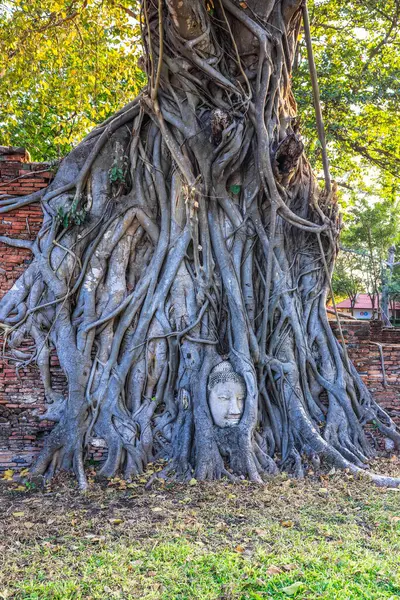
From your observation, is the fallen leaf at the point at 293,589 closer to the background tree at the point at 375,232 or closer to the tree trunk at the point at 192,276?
the tree trunk at the point at 192,276

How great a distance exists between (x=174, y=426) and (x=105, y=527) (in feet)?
5.21

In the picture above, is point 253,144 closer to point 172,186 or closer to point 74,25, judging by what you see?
point 172,186

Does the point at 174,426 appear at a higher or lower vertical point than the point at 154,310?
lower

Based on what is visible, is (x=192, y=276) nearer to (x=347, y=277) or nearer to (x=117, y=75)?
(x=117, y=75)

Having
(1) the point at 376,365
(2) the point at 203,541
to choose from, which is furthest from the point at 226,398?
(1) the point at 376,365

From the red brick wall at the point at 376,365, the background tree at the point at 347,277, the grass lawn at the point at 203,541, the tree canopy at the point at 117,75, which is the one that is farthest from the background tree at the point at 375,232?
the grass lawn at the point at 203,541

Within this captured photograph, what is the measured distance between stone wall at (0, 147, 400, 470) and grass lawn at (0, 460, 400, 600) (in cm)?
80

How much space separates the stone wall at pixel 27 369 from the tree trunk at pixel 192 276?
15 cm

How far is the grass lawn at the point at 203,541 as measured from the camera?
2494mm

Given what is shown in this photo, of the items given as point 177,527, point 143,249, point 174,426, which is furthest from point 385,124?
point 177,527

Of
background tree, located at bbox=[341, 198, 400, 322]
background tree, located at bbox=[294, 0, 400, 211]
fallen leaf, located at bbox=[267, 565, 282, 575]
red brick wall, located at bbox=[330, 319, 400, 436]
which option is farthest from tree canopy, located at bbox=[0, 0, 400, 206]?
background tree, located at bbox=[341, 198, 400, 322]

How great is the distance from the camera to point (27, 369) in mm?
5281

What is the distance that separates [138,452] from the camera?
469 cm

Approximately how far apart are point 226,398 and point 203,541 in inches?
67.4
